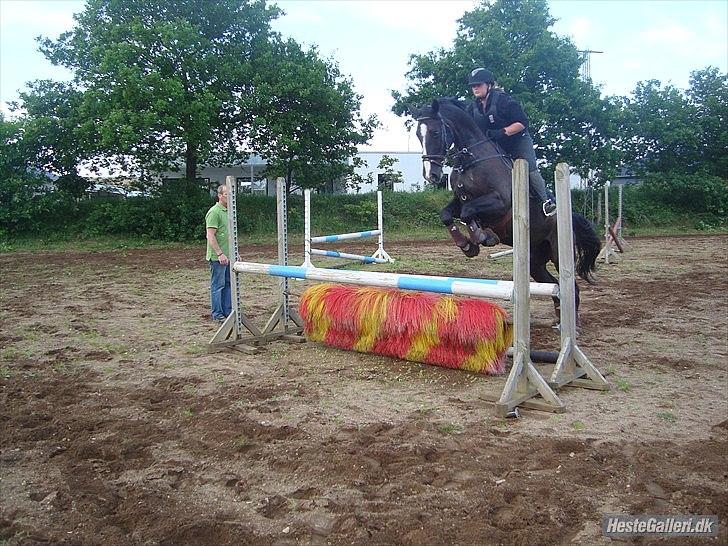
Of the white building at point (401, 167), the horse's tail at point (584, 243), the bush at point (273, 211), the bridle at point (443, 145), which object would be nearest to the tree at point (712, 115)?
the bush at point (273, 211)

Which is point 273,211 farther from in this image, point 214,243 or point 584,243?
point 584,243

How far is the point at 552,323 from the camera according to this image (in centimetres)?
687

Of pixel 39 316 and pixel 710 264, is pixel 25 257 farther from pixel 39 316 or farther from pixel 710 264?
pixel 710 264

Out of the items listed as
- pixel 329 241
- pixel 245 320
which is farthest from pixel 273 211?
pixel 245 320

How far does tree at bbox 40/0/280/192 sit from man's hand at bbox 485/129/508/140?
1362 centimetres

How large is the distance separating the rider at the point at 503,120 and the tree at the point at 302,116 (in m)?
14.8

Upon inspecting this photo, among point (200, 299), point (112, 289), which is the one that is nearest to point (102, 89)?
point (112, 289)

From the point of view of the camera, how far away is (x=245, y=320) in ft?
20.0

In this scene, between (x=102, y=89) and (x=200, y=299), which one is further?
(x=102, y=89)

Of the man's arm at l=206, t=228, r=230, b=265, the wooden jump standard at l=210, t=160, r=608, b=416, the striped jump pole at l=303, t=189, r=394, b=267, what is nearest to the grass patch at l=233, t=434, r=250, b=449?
the wooden jump standard at l=210, t=160, r=608, b=416

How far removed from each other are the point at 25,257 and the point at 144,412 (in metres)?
13.0

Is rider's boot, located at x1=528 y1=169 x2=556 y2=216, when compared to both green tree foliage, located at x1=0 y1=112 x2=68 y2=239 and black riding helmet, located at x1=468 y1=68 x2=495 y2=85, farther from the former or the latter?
green tree foliage, located at x1=0 y1=112 x2=68 y2=239

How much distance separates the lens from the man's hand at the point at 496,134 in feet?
19.2

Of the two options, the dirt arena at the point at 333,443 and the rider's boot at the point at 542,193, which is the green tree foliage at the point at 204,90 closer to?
the dirt arena at the point at 333,443
